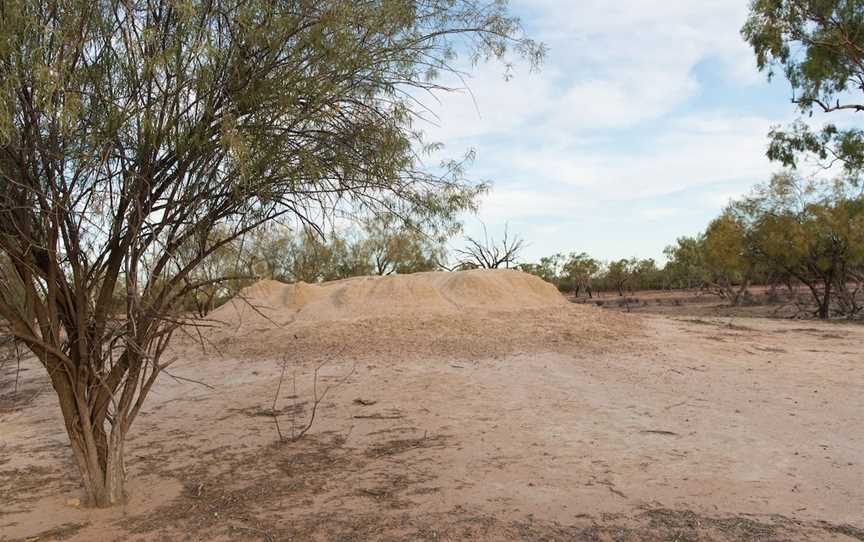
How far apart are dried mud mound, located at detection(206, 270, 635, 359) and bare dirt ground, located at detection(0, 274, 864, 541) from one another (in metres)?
0.25

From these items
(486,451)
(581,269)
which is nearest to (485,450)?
(486,451)

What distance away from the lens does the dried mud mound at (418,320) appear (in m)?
13.2

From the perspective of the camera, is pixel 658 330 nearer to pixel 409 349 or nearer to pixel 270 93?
pixel 409 349

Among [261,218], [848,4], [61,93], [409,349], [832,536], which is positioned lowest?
[832,536]

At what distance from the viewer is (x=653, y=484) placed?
523 cm

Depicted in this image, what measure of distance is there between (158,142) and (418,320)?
11.2 metres

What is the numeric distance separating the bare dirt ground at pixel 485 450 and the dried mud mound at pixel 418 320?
247mm

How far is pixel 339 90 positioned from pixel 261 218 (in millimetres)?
1236

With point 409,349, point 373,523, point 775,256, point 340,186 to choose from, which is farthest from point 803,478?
point 775,256

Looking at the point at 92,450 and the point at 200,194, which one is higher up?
the point at 200,194

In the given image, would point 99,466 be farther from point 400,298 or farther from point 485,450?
point 400,298

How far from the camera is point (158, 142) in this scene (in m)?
4.38

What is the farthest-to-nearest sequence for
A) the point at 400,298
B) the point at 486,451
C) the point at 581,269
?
the point at 581,269 → the point at 400,298 → the point at 486,451

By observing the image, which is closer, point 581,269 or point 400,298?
point 400,298
